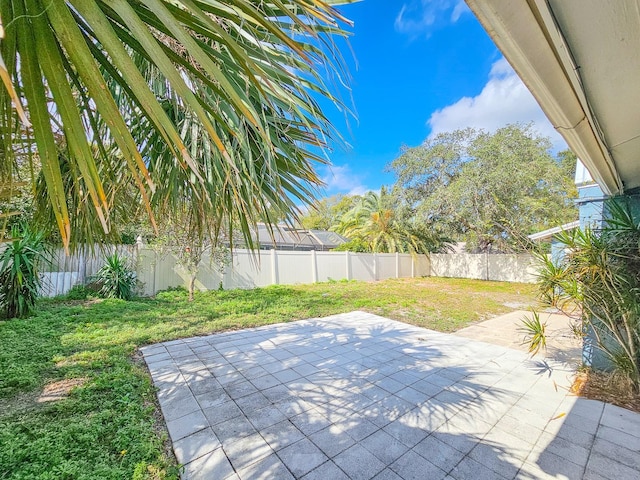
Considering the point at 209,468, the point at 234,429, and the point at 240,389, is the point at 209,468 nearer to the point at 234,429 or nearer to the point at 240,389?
the point at 234,429

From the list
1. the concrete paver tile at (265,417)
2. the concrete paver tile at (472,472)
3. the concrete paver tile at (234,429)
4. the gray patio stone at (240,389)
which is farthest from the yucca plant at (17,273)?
the concrete paver tile at (472,472)

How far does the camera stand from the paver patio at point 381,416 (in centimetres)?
189

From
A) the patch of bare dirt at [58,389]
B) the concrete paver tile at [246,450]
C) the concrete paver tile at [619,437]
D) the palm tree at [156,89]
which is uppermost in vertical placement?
the palm tree at [156,89]

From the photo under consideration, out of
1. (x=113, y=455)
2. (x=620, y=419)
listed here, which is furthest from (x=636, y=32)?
(x=113, y=455)

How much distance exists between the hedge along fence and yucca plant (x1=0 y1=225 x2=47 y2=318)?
58cm

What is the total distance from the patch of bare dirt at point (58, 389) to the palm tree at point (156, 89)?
197 centimetres

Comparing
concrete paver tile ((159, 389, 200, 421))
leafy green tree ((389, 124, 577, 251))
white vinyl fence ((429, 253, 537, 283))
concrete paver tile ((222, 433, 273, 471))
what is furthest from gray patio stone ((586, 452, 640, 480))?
white vinyl fence ((429, 253, 537, 283))

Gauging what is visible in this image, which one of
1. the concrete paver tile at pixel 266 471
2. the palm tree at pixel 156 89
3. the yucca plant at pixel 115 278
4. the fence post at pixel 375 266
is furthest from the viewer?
the fence post at pixel 375 266

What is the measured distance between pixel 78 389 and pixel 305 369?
7.27 ft

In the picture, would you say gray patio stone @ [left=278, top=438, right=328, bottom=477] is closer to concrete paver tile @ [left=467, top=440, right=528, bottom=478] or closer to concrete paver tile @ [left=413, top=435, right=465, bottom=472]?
concrete paver tile @ [left=413, top=435, right=465, bottom=472]

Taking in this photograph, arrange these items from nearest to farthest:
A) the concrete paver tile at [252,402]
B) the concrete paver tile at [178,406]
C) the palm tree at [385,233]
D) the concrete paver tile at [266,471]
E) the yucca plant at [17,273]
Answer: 1. the concrete paver tile at [266,471]
2. the concrete paver tile at [178,406]
3. the concrete paver tile at [252,402]
4. the yucca plant at [17,273]
5. the palm tree at [385,233]

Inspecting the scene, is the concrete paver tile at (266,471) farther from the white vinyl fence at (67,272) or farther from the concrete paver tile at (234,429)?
the white vinyl fence at (67,272)

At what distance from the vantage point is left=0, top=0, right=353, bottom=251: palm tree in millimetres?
623

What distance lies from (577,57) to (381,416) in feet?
8.67
